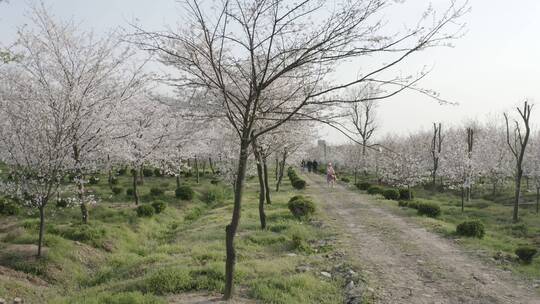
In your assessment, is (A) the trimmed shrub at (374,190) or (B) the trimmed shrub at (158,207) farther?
(A) the trimmed shrub at (374,190)

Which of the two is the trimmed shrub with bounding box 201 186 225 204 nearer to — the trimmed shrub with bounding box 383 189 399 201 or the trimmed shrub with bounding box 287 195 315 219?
the trimmed shrub with bounding box 287 195 315 219

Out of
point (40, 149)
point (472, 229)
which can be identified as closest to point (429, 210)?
point (472, 229)

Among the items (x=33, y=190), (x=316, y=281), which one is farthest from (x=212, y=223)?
(x=316, y=281)

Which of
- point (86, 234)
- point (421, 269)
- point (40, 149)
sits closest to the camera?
point (421, 269)

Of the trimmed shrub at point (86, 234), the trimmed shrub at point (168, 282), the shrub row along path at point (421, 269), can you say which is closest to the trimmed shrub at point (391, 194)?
the shrub row along path at point (421, 269)

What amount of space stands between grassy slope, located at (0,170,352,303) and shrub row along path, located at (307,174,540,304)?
3.75 ft

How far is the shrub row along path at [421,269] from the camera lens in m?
8.03

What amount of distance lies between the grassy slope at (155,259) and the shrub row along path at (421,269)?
114cm

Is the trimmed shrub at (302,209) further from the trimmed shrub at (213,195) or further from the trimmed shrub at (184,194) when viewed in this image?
the trimmed shrub at (213,195)

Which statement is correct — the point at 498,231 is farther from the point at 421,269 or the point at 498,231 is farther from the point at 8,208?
the point at 8,208

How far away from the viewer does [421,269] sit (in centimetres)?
971

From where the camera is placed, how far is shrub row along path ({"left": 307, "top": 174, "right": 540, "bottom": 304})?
26.3 ft

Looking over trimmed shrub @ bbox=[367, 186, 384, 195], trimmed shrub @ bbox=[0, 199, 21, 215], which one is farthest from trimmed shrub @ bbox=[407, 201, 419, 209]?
trimmed shrub @ bbox=[0, 199, 21, 215]

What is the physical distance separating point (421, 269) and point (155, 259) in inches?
272
